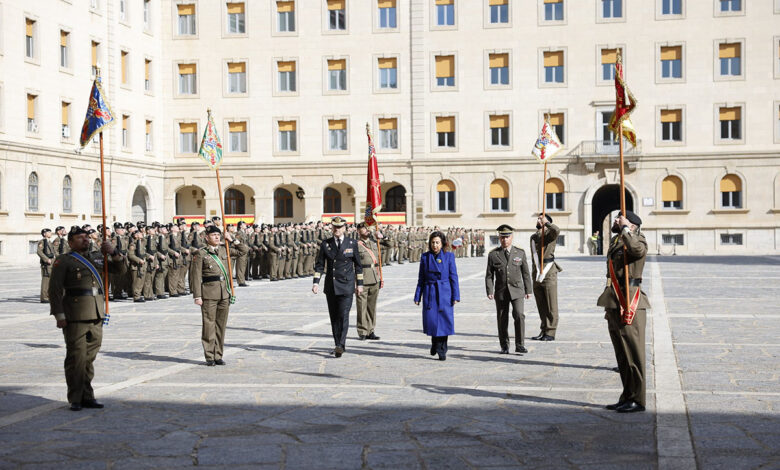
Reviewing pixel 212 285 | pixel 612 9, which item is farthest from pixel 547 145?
pixel 612 9

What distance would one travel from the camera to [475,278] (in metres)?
27.6

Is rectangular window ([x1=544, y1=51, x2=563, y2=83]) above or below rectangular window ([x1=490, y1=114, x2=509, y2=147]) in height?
above

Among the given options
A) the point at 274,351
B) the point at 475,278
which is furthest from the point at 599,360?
the point at 475,278

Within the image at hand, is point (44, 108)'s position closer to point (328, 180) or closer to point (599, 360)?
point (328, 180)

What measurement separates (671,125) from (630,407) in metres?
39.7

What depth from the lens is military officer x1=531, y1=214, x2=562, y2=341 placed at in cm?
1267

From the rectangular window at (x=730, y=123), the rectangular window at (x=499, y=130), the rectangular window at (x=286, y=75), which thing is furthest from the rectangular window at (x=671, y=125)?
the rectangular window at (x=286, y=75)

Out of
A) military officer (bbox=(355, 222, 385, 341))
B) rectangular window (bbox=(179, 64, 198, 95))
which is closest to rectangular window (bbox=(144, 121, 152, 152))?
rectangular window (bbox=(179, 64, 198, 95))

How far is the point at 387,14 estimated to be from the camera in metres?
47.0

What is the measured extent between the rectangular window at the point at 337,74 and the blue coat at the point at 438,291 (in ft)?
120

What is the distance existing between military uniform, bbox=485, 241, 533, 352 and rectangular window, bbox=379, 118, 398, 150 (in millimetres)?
35218

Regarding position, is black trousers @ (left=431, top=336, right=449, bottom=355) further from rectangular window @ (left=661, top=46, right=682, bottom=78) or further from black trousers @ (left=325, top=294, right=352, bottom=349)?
rectangular window @ (left=661, top=46, right=682, bottom=78)

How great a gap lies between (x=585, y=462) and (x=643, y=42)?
41538mm

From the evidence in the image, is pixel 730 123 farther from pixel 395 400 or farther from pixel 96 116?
pixel 395 400
